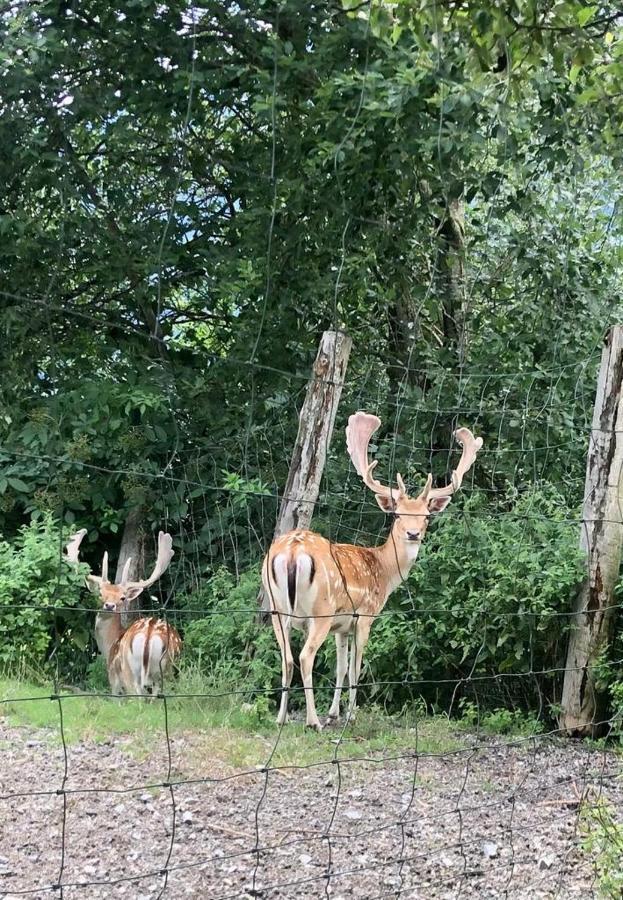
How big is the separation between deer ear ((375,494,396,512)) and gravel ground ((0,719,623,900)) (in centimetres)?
117

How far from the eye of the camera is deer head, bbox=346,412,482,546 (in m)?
5.14

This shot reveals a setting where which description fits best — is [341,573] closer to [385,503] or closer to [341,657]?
[385,503]

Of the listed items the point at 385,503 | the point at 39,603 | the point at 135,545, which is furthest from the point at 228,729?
the point at 135,545

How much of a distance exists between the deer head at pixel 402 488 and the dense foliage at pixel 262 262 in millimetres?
770

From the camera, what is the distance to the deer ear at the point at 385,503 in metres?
5.36

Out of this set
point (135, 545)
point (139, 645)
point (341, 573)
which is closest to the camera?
point (341, 573)

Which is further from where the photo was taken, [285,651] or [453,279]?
[453,279]

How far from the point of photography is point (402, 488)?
18.4ft

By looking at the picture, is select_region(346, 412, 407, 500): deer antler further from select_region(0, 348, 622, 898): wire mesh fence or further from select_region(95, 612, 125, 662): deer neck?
select_region(95, 612, 125, 662): deer neck

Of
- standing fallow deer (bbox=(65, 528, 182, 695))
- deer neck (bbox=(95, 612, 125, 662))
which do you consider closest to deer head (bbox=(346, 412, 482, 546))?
standing fallow deer (bbox=(65, 528, 182, 695))

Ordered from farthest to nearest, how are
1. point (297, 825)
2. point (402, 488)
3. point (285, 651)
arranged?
point (402, 488) → point (285, 651) → point (297, 825)

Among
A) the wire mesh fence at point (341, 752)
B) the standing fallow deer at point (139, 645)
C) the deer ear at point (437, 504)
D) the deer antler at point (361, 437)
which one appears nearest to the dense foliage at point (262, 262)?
the wire mesh fence at point (341, 752)

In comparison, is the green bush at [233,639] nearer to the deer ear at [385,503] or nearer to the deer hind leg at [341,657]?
the deer hind leg at [341,657]

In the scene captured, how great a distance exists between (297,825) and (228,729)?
1.33 metres
